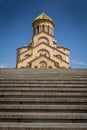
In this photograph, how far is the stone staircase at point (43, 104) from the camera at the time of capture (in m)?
3.86

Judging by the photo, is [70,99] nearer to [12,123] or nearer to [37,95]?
[37,95]

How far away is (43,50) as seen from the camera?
109 feet

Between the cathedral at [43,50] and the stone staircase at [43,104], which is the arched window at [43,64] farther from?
the stone staircase at [43,104]

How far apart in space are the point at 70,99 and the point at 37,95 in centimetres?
87

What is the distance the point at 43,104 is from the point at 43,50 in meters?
28.6

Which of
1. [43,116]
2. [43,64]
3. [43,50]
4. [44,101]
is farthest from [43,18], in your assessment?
[43,116]

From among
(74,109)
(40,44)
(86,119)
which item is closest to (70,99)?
(74,109)

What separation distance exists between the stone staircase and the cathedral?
23081 mm

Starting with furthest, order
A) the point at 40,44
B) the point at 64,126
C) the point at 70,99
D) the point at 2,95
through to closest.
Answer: the point at 40,44 < the point at 2,95 < the point at 70,99 < the point at 64,126

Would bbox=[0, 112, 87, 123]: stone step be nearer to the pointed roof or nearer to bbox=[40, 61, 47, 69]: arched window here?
bbox=[40, 61, 47, 69]: arched window

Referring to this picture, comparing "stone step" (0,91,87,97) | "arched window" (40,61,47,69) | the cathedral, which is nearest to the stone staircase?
"stone step" (0,91,87,97)

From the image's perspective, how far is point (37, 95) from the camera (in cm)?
522

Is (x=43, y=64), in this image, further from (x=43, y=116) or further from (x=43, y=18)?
(x=43, y=116)

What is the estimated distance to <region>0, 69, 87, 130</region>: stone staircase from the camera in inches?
152
